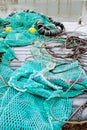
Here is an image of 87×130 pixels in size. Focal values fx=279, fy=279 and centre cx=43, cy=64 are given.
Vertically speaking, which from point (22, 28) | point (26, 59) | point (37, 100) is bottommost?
point (37, 100)

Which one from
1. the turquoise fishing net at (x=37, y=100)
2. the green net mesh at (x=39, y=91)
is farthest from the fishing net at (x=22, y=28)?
the turquoise fishing net at (x=37, y=100)

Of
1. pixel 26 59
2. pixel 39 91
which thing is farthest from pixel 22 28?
pixel 39 91

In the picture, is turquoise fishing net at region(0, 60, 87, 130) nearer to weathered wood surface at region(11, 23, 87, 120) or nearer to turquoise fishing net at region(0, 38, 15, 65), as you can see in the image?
weathered wood surface at region(11, 23, 87, 120)

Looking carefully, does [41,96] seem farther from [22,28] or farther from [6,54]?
[22,28]

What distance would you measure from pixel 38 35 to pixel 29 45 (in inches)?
19.3

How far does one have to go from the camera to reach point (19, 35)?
16.2 ft

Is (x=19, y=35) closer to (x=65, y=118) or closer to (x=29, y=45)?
(x=29, y=45)

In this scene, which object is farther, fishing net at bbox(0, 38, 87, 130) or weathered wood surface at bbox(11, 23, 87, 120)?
weathered wood surface at bbox(11, 23, 87, 120)

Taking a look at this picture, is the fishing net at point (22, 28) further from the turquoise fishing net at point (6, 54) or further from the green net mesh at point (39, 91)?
the green net mesh at point (39, 91)

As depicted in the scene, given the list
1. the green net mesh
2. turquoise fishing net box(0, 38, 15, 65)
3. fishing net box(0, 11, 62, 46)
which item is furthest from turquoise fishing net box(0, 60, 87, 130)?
fishing net box(0, 11, 62, 46)

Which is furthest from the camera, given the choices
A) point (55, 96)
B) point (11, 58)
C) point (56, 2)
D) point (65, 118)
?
point (56, 2)

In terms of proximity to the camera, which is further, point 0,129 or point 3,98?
point 3,98

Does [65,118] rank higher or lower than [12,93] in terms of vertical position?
lower

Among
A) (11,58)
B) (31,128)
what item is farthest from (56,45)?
(31,128)
